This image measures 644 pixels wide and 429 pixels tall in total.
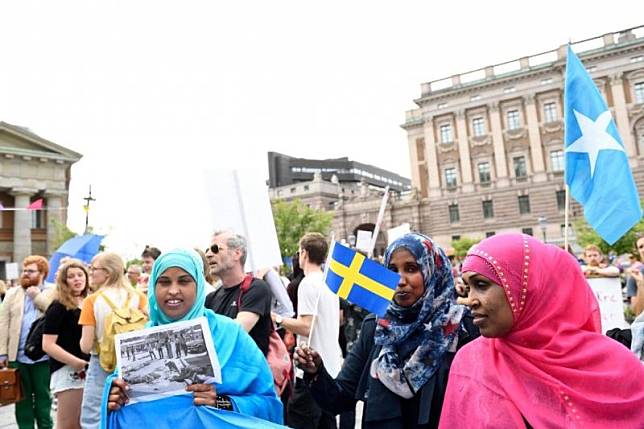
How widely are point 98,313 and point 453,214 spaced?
42740 millimetres

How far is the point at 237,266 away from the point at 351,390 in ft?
4.63

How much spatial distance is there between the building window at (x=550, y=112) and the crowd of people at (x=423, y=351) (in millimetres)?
42344

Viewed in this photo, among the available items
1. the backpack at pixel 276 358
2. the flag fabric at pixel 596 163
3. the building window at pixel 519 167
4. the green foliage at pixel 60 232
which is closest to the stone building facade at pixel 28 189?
the green foliage at pixel 60 232

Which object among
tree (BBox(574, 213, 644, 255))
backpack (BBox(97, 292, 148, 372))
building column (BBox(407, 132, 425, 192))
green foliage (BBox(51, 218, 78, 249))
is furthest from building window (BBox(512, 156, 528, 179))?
backpack (BBox(97, 292, 148, 372))

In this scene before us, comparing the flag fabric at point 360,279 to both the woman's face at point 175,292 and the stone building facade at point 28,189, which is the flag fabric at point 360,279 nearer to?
the woman's face at point 175,292

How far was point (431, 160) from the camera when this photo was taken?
148ft

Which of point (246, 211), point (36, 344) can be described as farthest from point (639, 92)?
point (36, 344)

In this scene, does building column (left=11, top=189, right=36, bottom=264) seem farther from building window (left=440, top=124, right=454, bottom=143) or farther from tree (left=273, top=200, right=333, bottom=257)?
building window (left=440, top=124, right=454, bottom=143)

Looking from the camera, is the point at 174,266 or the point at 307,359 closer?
the point at 307,359

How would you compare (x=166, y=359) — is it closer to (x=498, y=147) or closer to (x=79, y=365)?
(x=79, y=365)

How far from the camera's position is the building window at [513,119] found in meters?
41.9

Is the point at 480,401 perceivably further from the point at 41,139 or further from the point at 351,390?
the point at 41,139

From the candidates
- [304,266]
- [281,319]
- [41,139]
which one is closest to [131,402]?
[281,319]

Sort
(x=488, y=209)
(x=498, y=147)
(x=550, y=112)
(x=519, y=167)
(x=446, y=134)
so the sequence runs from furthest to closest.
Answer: (x=446, y=134)
(x=488, y=209)
(x=498, y=147)
(x=519, y=167)
(x=550, y=112)
